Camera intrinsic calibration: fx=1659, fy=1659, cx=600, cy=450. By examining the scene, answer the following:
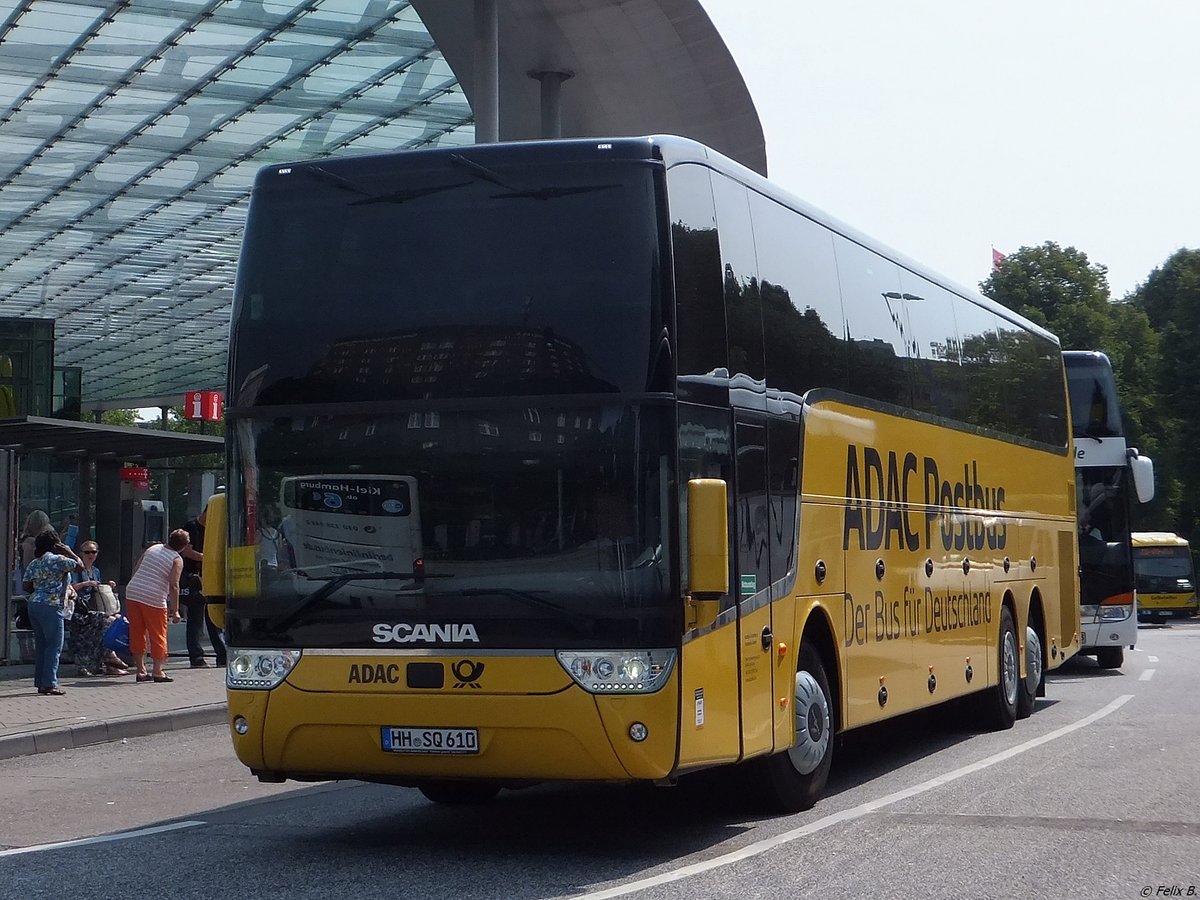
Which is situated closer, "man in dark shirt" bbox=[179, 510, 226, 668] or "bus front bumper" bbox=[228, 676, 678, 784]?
"bus front bumper" bbox=[228, 676, 678, 784]

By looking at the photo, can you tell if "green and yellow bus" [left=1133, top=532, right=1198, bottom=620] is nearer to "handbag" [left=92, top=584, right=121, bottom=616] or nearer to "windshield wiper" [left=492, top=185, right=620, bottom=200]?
"handbag" [left=92, top=584, right=121, bottom=616]

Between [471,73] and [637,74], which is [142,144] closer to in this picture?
[471,73]

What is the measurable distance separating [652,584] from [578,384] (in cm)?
103

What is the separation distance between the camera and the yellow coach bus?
7875 mm

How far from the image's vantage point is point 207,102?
28531mm

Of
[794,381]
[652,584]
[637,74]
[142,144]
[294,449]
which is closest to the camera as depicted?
[652,584]

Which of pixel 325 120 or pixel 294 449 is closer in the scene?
pixel 294 449

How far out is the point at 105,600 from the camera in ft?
65.4

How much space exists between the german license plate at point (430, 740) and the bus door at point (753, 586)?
1.48 metres

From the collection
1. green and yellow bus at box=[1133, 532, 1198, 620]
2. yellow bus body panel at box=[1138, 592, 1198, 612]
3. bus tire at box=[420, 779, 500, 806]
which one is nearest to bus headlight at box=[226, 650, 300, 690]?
bus tire at box=[420, 779, 500, 806]

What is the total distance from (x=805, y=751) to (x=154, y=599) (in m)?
11.1

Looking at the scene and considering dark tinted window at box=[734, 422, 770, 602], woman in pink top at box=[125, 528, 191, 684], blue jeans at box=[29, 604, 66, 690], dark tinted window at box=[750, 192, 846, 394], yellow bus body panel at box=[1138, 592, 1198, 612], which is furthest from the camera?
yellow bus body panel at box=[1138, 592, 1198, 612]

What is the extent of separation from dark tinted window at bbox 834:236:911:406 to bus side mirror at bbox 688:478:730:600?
10.9ft

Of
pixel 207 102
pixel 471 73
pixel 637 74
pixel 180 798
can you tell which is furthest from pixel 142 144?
pixel 180 798
